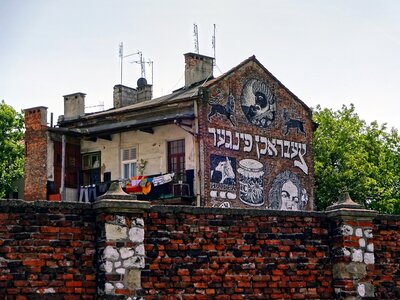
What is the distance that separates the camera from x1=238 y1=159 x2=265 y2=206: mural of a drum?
35.2 meters

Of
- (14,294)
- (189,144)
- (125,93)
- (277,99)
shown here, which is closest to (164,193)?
(189,144)

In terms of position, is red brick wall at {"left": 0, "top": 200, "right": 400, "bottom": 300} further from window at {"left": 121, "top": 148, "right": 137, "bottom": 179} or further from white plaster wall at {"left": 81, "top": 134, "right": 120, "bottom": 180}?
white plaster wall at {"left": 81, "top": 134, "right": 120, "bottom": 180}

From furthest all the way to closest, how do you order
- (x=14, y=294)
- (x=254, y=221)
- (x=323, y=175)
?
(x=323, y=175), (x=254, y=221), (x=14, y=294)

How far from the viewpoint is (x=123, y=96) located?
42.2 metres

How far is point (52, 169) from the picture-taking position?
A: 1473 inches

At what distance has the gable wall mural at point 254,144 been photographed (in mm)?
34375

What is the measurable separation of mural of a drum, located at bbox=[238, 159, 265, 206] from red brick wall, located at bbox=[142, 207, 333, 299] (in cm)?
1979

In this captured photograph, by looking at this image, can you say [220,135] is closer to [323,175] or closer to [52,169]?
[52,169]

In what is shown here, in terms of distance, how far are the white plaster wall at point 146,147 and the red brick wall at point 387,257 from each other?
18.4m

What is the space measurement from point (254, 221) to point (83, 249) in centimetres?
316

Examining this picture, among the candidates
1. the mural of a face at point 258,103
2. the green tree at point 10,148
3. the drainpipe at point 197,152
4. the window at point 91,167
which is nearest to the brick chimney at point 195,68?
the mural of a face at point 258,103

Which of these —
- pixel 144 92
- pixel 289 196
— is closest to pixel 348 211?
pixel 289 196

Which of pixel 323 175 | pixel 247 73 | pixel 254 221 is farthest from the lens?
pixel 323 175

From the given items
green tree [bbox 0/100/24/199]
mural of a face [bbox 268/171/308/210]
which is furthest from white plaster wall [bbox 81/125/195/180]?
green tree [bbox 0/100/24/199]
